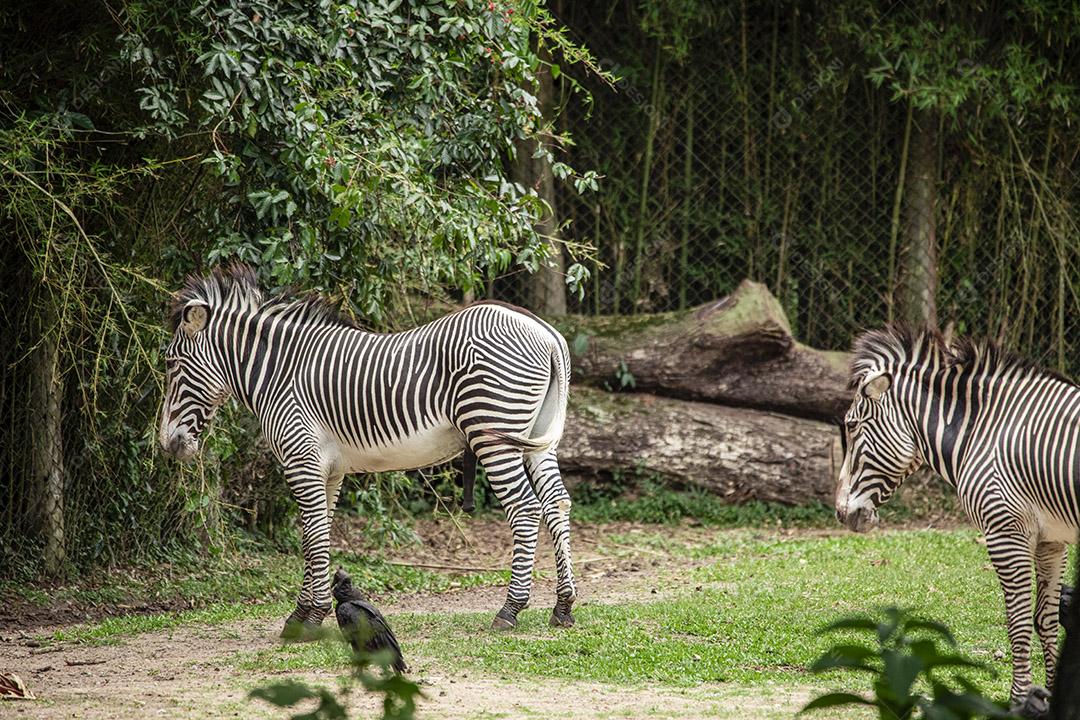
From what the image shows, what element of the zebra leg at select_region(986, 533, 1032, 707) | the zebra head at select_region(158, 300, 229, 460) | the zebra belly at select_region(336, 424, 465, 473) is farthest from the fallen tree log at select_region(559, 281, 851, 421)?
the zebra leg at select_region(986, 533, 1032, 707)

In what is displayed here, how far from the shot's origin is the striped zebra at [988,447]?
16.8 ft

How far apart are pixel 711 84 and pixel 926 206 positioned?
241 centimetres

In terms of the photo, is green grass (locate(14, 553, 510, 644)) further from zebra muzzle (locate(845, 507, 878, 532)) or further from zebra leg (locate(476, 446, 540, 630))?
zebra muzzle (locate(845, 507, 878, 532))

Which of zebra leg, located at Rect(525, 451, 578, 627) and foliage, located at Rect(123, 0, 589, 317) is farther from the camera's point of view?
zebra leg, located at Rect(525, 451, 578, 627)

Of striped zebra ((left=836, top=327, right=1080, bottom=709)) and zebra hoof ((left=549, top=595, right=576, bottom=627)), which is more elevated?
striped zebra ((left=836, top=327, right=1080, bottom=709))

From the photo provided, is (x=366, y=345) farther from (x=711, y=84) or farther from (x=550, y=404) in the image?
(x=711, y=84)

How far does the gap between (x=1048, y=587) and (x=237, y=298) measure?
4473mm

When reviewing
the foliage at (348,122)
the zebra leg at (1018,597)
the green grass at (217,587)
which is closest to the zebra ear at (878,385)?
the zebra leg at (1018,597)

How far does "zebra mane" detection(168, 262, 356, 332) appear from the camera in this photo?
6969 mm

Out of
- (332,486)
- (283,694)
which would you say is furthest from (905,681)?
(332,486)

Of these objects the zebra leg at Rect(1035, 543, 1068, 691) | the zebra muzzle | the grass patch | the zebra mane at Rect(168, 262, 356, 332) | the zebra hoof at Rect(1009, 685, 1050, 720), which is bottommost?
the grass patch

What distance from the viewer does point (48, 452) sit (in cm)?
805

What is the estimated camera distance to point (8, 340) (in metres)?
8.15

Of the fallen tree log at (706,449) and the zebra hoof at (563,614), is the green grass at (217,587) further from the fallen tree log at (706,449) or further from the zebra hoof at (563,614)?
the fallen tree log at (706,449)
